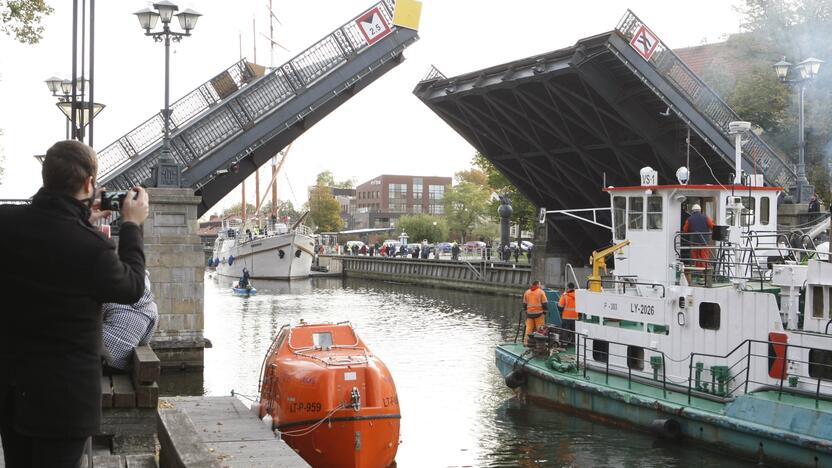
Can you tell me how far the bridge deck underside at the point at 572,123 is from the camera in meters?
24.8

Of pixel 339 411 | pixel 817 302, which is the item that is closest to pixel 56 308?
pixel 339 411

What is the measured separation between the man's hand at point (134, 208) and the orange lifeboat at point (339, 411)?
8.34 meters

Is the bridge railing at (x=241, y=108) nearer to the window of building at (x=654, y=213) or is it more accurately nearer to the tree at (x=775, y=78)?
the window of building at (x=654, y=213)

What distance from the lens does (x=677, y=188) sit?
16766mm

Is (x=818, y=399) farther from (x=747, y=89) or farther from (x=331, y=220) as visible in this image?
(x=331, y=220)

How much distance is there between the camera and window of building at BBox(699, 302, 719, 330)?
48.3ft

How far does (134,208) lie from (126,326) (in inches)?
112

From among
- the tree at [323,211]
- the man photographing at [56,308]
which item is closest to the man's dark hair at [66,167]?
the man photographing at [56,308]

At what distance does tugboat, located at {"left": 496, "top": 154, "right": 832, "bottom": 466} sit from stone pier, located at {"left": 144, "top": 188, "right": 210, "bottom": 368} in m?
6.91

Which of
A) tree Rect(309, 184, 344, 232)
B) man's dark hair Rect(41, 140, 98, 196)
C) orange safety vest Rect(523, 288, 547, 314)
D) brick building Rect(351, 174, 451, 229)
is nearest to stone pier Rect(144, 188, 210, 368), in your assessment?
orange safety vest Rect(523, 288, 547, 314)

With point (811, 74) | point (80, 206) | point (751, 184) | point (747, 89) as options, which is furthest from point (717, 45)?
point (80, 206)

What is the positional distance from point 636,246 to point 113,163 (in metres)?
12.4

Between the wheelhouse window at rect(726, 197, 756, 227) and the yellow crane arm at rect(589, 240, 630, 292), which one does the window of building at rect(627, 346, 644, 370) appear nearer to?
the yellow crane arm at rect(589, 240, 630, 292)

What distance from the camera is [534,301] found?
19.8 meters
